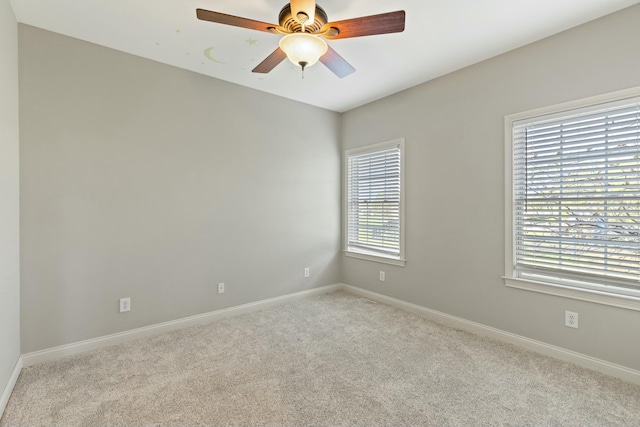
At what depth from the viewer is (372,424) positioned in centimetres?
175

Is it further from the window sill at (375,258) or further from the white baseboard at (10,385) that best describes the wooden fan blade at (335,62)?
the white baseboard at (10,385)

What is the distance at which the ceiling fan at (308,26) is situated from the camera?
1740 mm

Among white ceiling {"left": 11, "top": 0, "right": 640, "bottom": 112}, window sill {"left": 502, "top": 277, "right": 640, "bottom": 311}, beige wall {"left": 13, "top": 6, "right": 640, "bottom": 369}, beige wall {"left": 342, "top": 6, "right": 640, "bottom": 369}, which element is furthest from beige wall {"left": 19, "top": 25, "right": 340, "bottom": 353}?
window sill {"left": 502, "top": 277, "right": 640, "bottom": 311}

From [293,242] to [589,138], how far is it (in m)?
3.10

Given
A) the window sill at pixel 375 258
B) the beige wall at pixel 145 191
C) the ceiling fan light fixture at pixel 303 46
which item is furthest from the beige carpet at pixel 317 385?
the ceiling fan light fixture at pixel 303 46

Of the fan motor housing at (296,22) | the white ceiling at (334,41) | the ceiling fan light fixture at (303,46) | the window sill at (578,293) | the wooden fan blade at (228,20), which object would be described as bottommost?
the window sill at (578,293)

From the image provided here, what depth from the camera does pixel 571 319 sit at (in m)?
2.43

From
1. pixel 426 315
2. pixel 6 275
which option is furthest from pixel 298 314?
pixel 6 275

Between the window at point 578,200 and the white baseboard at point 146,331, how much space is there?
259 cm

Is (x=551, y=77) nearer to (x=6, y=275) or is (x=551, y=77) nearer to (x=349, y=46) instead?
(x=349, y=46)

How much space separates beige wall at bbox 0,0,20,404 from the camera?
1922mm

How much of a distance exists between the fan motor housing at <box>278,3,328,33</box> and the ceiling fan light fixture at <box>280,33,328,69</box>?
55mm

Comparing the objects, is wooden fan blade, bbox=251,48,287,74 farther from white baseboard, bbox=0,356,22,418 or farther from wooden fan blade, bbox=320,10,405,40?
white baseboard, bbox=0,356,22,418

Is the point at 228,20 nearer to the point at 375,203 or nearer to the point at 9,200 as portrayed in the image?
the point at 9,200
